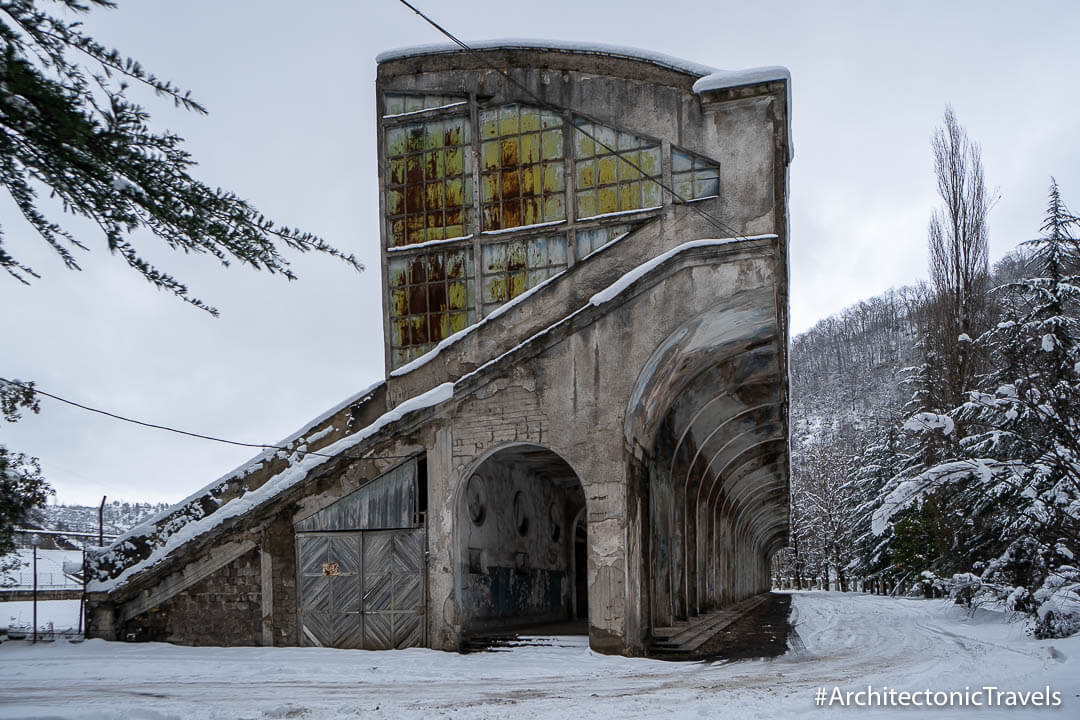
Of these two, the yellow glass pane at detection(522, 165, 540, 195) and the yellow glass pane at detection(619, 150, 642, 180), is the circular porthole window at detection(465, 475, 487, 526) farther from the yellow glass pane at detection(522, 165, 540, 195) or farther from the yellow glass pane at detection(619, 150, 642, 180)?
the yellow glass pane at detection(619, 150, 642, 180)

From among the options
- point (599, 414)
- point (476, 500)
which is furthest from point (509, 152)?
point (476, 500)

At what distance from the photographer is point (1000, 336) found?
1916 centimetres

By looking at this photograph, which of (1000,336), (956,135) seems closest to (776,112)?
(1000,336)

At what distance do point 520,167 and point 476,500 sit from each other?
667cm

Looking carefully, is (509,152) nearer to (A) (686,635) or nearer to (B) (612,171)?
(B) (612,171)

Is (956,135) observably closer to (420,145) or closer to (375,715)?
(420,145)

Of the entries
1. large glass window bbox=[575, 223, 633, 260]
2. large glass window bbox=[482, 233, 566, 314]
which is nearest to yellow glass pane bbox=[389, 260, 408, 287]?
large glass window bbox=[482, 233, 566, 314]

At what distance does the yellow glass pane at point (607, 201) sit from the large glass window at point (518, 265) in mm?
920

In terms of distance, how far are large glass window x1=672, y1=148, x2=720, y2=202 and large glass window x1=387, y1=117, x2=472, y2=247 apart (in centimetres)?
445

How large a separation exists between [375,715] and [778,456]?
20486mm

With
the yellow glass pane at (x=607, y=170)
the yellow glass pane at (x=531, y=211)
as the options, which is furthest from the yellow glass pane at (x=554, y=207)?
the yellow glass pane at (x=607, y=170)

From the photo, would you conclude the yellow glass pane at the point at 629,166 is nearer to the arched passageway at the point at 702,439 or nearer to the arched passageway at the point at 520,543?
the arched passageway at the point at 702,439

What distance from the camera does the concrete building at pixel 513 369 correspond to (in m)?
14.6

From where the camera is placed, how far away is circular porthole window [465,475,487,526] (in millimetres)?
16422
